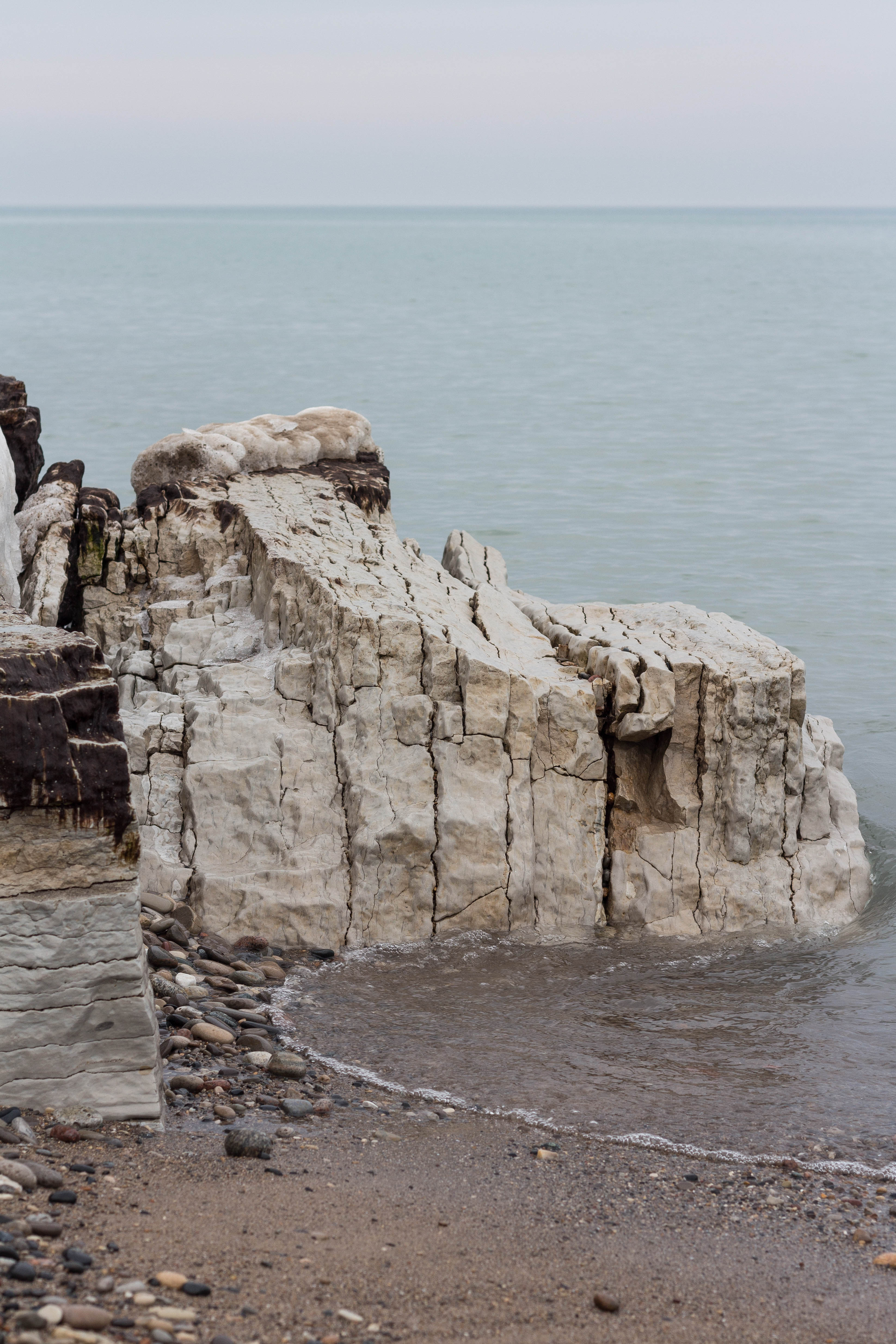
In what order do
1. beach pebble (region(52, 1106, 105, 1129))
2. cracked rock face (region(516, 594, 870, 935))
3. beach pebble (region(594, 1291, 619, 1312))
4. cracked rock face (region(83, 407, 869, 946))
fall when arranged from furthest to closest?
cracked rock face (region(516, 594, 870, 935)), cracked rock face (region(83, 407, 869, 946)), beach pebble (region(52, 1106, 105, 1129)), beach pebble (region(594, 1291, 619, 1312))

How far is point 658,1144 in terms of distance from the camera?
530cm

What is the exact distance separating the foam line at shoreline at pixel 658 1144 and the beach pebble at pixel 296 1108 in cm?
44

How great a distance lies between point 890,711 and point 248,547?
6.93 m

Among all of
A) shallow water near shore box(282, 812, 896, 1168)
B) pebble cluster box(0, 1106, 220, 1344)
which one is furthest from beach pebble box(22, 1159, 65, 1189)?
shallow water near shore box(282, 812, 896, 1168)

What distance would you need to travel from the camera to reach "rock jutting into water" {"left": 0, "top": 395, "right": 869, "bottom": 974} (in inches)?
281

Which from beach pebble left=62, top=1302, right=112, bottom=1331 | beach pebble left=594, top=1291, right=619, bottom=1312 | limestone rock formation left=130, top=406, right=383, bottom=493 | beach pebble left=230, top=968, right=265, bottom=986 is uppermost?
limestone rock formation left=130, top=406, right=383, bottom=493

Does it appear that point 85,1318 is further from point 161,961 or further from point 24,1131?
point 161,961

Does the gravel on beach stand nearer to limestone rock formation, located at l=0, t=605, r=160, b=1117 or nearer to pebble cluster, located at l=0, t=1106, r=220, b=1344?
pebble cluster, located at l=0, t=1106, r=220, b=1344

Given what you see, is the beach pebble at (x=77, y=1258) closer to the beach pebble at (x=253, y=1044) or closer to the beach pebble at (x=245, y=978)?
the beach pebble at (x=253, y=1044)

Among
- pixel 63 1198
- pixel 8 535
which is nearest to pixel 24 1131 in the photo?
pixel 63 1198

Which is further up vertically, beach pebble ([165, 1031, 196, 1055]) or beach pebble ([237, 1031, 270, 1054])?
beach pebble ([165, 1031, 196, 1055])

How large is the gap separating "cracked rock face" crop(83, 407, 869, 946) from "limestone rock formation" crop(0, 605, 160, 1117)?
225cm

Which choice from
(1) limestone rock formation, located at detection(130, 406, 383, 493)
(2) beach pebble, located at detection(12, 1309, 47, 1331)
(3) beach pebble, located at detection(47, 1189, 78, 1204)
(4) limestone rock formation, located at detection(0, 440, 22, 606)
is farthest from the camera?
(1) limestone rock formation, located at detection(130, 406, 383, 493)

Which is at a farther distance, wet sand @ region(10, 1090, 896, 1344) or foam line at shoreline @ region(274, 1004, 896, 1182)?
foam line at shoreline @ region(274, 1004, 896, 1182)
